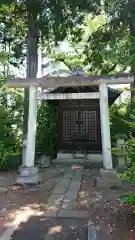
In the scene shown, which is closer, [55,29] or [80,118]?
[55,29]

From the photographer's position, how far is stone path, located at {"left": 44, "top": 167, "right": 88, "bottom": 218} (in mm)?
4051

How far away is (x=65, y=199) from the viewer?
4.79 m

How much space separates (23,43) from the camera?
967 cm

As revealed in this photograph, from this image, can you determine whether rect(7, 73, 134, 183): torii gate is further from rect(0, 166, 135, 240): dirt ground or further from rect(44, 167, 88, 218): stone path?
rect(44, 167, 88, 218): stone path

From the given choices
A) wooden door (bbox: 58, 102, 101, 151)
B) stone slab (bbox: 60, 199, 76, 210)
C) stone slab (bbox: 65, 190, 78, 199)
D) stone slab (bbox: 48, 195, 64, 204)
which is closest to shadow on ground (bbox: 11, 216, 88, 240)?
stone slab (bbox: 60, 199, 76, 210)

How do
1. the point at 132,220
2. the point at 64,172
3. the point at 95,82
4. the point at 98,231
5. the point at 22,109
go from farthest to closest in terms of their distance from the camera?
the point at 22,109 → the point at 64,172 → the point at 95,82 → the point at 132,220 → the point at 98,231

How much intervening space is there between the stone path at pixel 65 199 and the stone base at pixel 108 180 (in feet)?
1.88

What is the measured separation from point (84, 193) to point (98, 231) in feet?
6.47

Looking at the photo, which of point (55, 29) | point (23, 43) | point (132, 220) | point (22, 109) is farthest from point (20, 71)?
point (132, 220)

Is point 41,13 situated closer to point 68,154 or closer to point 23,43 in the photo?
point 23,43

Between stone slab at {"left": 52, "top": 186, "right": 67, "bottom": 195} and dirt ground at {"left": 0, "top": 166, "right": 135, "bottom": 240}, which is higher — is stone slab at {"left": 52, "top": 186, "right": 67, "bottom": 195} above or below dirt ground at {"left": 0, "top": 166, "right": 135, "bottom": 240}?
above

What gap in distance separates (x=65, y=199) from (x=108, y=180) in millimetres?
1315

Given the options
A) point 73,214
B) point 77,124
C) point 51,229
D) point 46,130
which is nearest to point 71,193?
point 73,214

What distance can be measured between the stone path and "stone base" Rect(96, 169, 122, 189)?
573 mm
